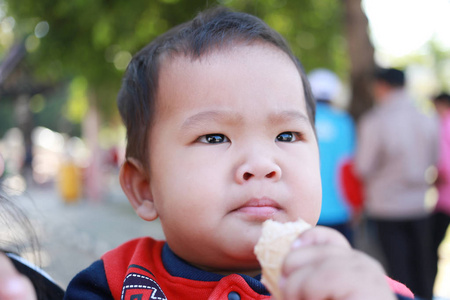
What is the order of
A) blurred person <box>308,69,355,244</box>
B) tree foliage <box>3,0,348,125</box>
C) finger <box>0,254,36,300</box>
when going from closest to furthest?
finger <box>0,254,36,300</box>, blurred person <box>308,69,355,244</box>, tree foliage <box>3,0,348,125</box>

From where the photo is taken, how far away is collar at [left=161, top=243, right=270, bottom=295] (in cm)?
116

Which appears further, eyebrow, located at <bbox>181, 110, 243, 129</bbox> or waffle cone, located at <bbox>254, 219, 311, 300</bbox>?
eyebrow, located at <bbox>181, 110, 243, 129</bbox>

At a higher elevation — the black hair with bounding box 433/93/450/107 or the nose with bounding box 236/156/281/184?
the nose with bounding box 236/156/281/184

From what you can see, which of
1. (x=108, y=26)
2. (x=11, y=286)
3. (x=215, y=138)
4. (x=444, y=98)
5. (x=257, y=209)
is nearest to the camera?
(x=11, y=286)

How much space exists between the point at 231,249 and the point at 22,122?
1981cm

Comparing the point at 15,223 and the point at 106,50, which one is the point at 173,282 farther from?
the point at 106,50

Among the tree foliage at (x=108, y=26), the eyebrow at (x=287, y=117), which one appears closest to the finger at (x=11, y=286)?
the eyebrow at (x=287, y=117)

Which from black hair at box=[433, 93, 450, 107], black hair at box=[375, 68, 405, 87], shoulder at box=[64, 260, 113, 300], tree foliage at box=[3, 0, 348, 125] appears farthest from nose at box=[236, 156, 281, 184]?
black hair at box=[433, 93, 450, 107]

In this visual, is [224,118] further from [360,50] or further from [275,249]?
[360,50]

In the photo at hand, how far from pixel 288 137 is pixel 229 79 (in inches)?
9.8

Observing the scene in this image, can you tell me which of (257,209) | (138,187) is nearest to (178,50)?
(138,187)

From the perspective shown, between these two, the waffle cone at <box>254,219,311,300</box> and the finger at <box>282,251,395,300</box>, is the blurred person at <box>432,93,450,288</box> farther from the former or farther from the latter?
the finger at <box>282,251,395,300</box>

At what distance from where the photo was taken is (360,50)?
6.47 metres

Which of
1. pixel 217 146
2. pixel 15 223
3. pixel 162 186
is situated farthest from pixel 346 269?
pixel 15 223
